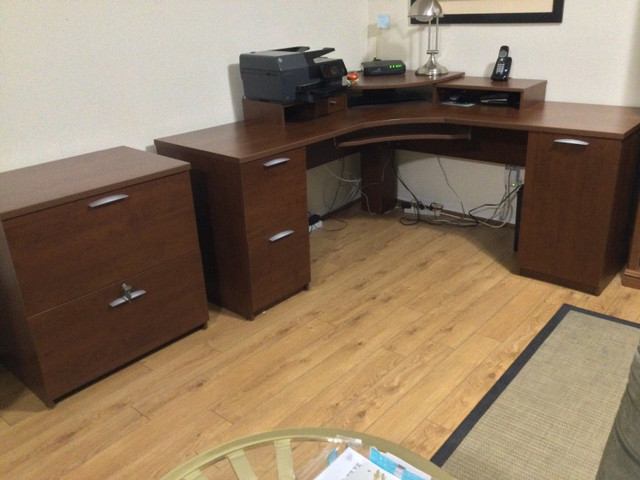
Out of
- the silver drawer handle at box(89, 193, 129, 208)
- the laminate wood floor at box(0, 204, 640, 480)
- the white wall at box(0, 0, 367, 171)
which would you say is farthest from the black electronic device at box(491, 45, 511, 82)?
the silver drawer handle at box(89, 193, 129, 208)

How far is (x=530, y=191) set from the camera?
2.53m

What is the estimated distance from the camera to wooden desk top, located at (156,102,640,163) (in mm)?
2279

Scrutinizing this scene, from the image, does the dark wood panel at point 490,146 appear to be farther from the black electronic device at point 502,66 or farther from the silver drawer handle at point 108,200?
the silver drawer handle at point 108,200

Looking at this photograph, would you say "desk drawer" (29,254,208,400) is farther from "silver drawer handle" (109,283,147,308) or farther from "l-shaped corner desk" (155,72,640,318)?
"l-shaped corner desk" (155,72,640,318)

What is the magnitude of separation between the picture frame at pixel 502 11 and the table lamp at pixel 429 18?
14 centimetres

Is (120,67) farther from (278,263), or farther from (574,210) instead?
(574,210)

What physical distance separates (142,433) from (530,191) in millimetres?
1894

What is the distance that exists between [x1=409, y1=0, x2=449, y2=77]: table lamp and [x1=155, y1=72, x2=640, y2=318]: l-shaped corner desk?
261 millimetres

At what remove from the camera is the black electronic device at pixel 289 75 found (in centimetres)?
254

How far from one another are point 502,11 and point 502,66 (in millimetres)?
309

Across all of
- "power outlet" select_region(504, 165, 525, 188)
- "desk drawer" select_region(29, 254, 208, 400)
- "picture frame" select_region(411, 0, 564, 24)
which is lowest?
"desk drawer" select_region(29, 254, 208, 400)

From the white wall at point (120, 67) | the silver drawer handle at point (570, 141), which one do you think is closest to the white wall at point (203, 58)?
the white wall at point (120, 67)

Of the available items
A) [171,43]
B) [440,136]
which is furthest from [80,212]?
[440,136]

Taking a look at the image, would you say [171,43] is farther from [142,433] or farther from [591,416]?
[591,416]
